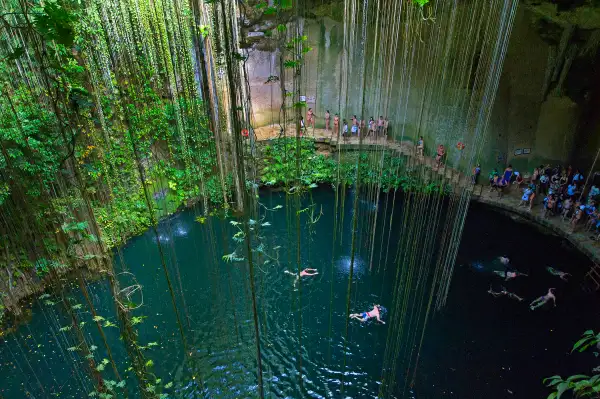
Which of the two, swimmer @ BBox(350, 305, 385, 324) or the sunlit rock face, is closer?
swimmer @ BBox(350, 305, 385, 324)

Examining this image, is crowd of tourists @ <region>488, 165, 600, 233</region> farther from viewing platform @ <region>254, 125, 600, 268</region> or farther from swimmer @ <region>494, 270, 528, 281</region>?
swimmer @ <region>494, 270, 528, 281</region>

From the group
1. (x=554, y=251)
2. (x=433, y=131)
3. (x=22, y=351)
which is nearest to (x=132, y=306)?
(x=22, y=351)

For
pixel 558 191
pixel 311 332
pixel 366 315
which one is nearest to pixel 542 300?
pixel 366 315

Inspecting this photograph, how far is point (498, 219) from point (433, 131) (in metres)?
3.09

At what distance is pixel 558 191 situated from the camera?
8.00 metres

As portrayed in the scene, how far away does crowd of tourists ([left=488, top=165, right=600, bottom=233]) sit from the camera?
293 inches

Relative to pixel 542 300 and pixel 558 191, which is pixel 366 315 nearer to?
pixel 542 300

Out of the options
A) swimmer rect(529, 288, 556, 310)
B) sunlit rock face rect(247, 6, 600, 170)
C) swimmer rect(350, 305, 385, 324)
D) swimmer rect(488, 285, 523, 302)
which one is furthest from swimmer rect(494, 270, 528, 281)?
sunlit rock face rect(247, 6, 600, 170)

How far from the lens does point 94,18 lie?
→ 6770 millimetres

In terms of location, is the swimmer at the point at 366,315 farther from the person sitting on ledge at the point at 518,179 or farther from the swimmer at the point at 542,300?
the person sitting on ledge at the point at 518,179

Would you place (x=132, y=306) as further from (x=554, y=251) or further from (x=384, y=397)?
(x=554, y=251)

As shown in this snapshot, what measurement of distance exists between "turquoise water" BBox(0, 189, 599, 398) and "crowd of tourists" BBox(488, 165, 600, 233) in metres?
0.68

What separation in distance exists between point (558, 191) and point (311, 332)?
652 centimetres

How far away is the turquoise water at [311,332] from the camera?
491cm
